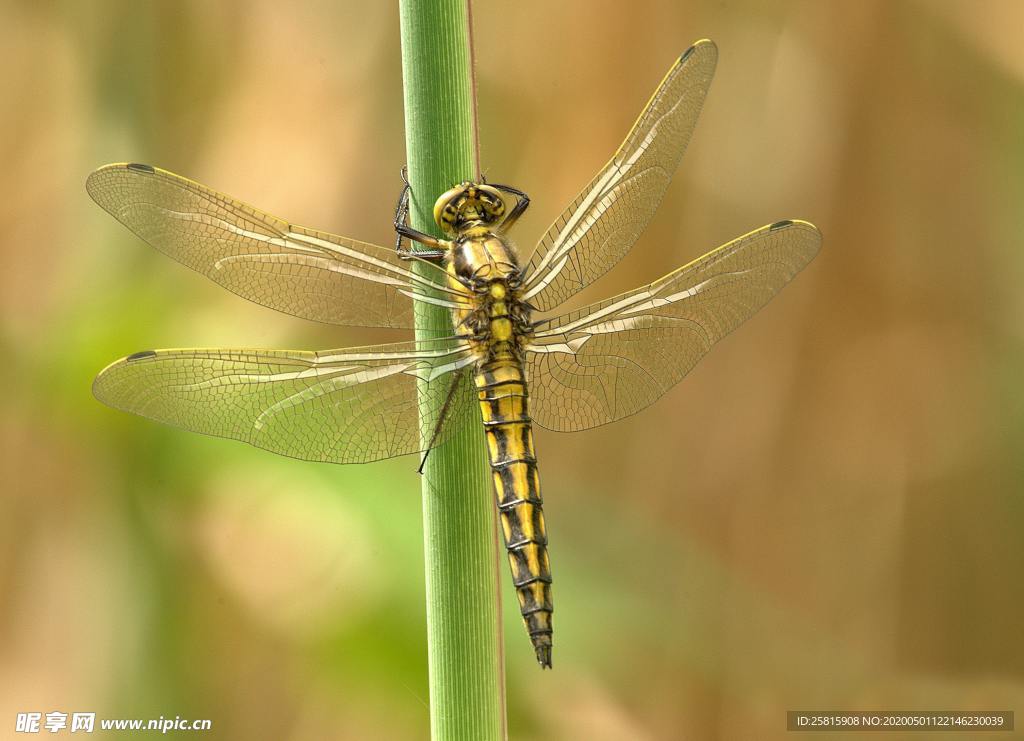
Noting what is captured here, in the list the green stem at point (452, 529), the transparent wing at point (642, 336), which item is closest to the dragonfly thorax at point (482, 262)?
the transparent wing at point (642, 336)

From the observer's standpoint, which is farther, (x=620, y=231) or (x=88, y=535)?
(x=88, y=535)

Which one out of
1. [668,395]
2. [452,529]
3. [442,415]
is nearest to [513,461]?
[442,415]

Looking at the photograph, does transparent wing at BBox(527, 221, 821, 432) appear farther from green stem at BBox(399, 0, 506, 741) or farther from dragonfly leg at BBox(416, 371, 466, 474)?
green stem at BBox(399, 0, 506, 741)

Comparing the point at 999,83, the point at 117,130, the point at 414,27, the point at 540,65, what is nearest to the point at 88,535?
the point at 117,130

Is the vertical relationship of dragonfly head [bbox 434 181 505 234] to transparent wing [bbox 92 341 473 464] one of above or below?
above

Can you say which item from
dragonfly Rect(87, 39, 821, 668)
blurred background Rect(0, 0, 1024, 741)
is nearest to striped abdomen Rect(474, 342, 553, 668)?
dragonfly Rect(87, 39, 821, 668)

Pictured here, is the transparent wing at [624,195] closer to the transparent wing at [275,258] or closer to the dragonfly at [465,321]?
the dragonfly at [465,321]

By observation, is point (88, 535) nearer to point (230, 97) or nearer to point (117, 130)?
point (117, 130)
